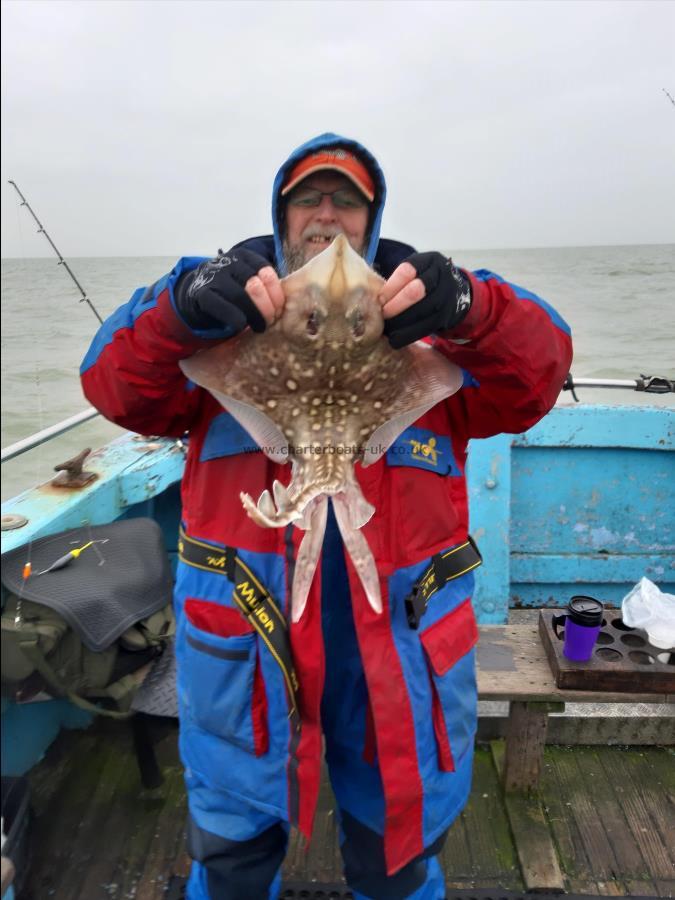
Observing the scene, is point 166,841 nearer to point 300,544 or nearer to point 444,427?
point 300,544

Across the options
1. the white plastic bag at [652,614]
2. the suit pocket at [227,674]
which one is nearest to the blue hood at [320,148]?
the suit pocket at [227,674]

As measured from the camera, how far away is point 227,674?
1947 mm

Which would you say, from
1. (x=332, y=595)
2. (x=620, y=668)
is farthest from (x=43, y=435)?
(x=620, y=668)

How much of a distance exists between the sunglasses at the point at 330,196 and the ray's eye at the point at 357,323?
2.79 feet

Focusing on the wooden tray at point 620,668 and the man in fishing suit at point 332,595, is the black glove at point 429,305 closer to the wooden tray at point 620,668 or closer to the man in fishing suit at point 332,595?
the man in fishing suit at point 332,595

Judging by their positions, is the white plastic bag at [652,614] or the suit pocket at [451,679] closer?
the suit pocket at [451,679]

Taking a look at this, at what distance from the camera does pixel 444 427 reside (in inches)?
82.7

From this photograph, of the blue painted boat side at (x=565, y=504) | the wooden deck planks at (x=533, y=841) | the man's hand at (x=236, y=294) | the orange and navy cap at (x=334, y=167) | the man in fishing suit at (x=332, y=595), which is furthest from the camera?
the blue painted boat side at (x=565, y=504)

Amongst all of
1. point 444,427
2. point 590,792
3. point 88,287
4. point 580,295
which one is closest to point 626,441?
point 590,792

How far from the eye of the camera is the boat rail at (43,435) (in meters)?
1.41

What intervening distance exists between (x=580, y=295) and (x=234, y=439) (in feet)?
25.6

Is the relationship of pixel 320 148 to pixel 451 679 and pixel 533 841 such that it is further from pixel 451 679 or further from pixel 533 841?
pixel 533 841

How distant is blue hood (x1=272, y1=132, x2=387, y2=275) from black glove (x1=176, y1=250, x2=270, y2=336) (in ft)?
1.91

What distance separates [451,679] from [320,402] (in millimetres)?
1093
